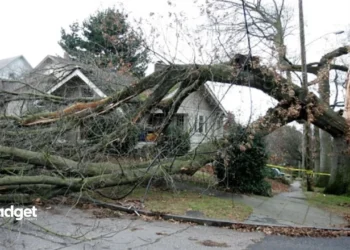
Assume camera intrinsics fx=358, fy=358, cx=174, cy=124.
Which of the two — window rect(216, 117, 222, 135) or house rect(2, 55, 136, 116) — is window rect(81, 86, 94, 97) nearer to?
house rect(2, 55, 136, 116)

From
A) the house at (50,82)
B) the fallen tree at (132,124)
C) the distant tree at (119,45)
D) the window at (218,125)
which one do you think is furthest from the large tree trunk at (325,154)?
the house at (50,82)

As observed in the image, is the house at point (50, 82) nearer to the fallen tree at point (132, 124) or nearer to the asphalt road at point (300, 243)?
the fallen tree at point (132, 124)

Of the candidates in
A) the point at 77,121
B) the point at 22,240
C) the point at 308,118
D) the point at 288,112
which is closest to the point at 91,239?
the point at 22,240

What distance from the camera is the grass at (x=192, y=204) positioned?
745 centimetres

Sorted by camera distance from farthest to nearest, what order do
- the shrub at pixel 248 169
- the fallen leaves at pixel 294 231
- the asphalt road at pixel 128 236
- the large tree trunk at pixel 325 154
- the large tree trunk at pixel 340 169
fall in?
the large tree trunk at pixel 325 154, the large tree trunk at pixel 340 169, the shrub at pixel 248 169, the fallen leaves at pixel 294 231, the asphalt road at pixel 128 236

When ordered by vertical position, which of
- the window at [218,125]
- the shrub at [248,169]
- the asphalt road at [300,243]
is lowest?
the asphalt road at [300,243]

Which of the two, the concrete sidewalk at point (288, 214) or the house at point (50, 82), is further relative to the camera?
the house at point (50, 82)

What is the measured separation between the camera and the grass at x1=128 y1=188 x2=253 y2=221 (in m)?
7.45

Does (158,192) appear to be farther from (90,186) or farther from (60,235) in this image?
(60,235)

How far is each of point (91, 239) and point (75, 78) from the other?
12129mm

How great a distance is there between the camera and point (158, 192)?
384 inches

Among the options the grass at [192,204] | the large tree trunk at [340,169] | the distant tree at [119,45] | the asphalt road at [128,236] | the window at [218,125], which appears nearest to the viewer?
the asphalt road at [128,236]

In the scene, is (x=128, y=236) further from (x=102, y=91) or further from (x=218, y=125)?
(x=102, y=91)

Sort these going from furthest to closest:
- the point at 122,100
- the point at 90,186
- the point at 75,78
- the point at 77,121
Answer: the point at 75,78 < the point at 122,100 < the point at 77,121 < the point at 90,186
